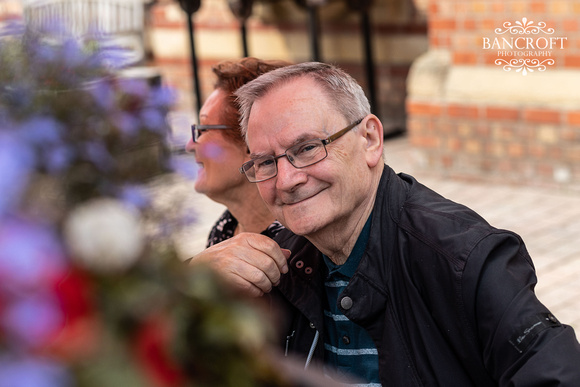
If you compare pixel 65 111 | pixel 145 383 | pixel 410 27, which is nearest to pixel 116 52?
pixel 65 111

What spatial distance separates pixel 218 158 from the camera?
9.02 ft

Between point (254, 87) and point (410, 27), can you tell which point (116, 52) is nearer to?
point (254, 87)

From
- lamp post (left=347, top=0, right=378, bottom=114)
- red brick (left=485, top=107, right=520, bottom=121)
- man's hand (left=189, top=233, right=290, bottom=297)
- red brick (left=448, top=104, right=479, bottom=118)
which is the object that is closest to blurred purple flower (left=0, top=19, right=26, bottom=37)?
man's hand (left=189, top=233, right=290, bottom=297)

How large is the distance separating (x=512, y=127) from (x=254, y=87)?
462 centimetres

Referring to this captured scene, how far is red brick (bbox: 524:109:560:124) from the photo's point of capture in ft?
20.1

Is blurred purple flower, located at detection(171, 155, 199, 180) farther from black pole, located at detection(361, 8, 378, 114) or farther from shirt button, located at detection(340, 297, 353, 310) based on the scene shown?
black pole, located at detection(361, 8, 378, 114)

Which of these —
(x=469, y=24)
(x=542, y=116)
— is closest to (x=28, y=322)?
(x=542, y=116)

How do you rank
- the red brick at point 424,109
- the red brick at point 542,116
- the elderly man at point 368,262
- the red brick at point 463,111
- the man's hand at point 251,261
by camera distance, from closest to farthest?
1. the elderly man at point 368,262
2. the man's hand at point 251,261
3. the red brick at point 542,116
4. the red brick at point 463,111
5. the red brick at point 424,109

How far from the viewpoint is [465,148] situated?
679cm

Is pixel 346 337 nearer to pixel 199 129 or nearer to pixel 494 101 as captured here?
pixel 199 129

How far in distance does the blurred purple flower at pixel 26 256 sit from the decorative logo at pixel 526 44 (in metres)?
5.70

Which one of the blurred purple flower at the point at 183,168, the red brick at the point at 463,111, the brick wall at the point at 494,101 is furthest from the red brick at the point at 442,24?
the blurred purple flower at the point at 183,168

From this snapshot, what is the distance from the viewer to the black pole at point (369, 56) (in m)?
8.54

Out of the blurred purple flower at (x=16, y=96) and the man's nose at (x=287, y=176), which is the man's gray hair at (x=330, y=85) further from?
the blurred purple flower at (x=16, y=96)
